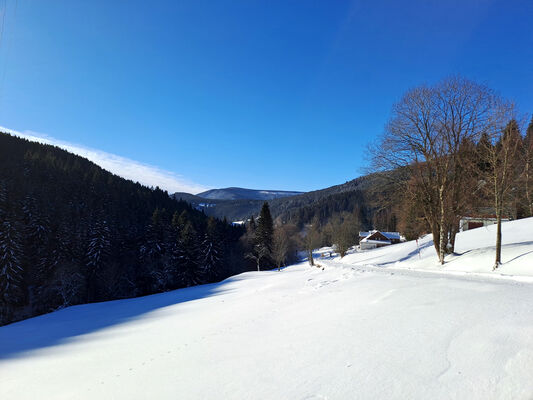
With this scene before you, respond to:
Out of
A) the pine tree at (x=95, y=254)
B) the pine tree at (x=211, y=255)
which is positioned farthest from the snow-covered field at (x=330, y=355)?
the pine tree at (x=211, y=255)

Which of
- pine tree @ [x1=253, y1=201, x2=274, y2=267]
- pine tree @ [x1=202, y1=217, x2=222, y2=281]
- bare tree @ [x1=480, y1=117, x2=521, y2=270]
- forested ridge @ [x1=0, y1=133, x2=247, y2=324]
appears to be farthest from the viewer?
pine tree @ [x1=253, y1=201, x2=274, y2=267]

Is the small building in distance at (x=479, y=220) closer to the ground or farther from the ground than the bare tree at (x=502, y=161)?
closer to the ground

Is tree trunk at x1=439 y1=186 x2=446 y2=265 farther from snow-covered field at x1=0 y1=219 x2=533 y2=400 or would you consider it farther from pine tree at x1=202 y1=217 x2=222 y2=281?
pine tree at x1=202 y1=217 x2=222 y2=281

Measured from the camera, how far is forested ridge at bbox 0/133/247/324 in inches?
1369

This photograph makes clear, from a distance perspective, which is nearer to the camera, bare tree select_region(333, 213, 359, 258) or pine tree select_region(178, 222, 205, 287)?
pine tree select_region(178, 222, 205, 287)

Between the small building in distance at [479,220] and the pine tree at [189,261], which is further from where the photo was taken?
the pine tree at [189,261]

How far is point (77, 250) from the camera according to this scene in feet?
140

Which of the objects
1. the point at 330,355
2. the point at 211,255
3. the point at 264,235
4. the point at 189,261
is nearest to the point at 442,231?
the point at 330,355

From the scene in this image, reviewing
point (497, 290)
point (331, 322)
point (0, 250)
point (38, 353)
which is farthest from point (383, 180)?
point (0, 250)

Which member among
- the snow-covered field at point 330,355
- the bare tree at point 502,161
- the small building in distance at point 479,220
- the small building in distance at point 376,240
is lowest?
the small building in distance at point 376,240

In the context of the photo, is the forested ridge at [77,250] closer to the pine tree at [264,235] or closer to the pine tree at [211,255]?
the pine tree at [211,255]

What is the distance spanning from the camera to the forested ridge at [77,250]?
3478cm

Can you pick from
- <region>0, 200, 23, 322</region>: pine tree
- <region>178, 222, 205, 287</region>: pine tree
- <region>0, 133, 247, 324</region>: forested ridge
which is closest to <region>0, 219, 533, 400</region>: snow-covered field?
<region>0, 200, 23, 322</region>: pine tree

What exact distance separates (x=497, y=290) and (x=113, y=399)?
912cm
